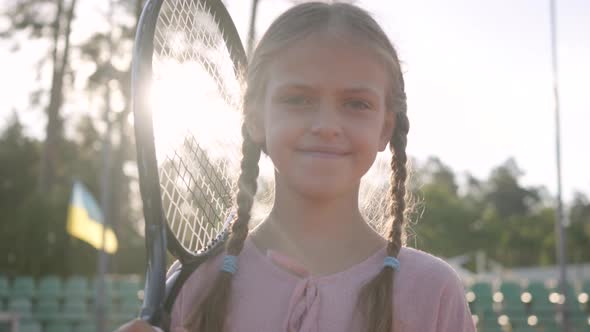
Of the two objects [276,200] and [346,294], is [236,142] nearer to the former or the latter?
[276,200]

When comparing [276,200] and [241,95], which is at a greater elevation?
[241,95]

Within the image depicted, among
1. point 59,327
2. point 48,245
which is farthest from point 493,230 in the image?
point 59,327

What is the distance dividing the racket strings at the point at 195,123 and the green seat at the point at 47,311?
11.2 metres

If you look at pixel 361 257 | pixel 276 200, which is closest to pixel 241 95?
pixel 276 200

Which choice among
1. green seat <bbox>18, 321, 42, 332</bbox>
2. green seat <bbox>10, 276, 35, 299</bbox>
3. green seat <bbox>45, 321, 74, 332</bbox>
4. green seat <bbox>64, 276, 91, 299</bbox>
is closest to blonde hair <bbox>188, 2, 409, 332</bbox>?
green seat <bbox>18, 321, 42, 332</bbox>

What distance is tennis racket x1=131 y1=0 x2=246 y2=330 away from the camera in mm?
1458

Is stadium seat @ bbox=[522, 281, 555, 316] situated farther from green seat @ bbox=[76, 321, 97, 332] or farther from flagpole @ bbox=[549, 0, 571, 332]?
green seat @ bbox=[76, 321, 97, 332]

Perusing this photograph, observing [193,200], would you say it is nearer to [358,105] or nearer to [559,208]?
[358,105]

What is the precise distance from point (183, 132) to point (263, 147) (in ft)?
0.60

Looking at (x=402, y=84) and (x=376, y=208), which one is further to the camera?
(x=376, y=208)

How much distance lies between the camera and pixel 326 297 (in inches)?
60.0

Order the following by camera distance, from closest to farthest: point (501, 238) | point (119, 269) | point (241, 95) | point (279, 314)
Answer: point (279, 314) < point (241, 95) < point (119, 269) < point (501, 238)

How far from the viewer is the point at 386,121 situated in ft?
5.54

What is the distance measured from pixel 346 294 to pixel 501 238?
54004 mm
